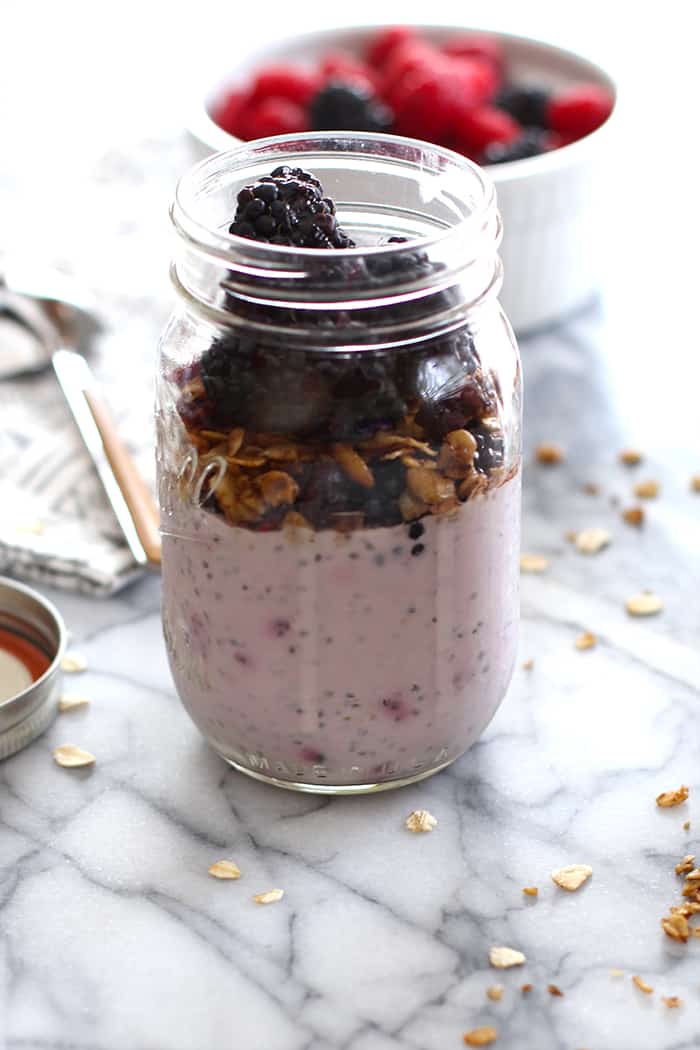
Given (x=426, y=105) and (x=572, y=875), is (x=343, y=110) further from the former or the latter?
(x=572, y=875)

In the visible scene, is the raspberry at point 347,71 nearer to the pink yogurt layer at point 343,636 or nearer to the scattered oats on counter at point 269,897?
the pink yogurt layer at point 343,636

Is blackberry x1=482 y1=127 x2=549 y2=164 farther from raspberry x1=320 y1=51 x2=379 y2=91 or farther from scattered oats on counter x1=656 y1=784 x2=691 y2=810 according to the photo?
scattered oats on counter x1=656 y1=784 x2=691 y2=810

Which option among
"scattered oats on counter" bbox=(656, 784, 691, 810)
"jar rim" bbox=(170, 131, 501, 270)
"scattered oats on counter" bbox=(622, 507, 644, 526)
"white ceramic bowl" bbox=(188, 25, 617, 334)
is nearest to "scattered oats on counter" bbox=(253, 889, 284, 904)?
"scattered oats on counter" bbox=(656, 784, 691, 810)

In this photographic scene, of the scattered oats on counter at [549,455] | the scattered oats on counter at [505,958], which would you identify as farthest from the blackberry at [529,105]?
the scattered oats on counter at [505,958]

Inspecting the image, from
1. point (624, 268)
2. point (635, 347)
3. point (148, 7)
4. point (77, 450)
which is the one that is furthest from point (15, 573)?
point (148, 7)

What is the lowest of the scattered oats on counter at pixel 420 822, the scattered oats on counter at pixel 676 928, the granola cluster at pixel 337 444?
the scattered oats on counter at pixel 420 822

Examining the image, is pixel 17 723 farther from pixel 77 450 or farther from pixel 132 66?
pixel 132 66
